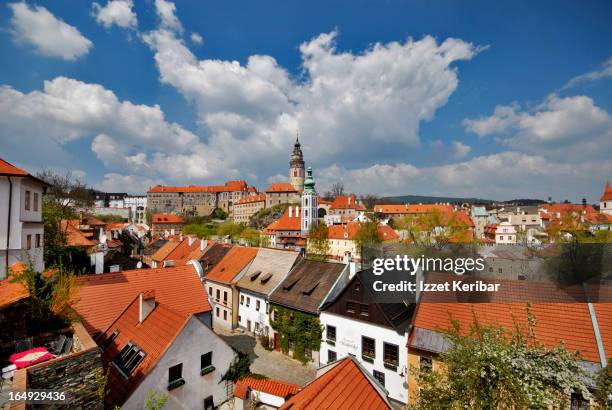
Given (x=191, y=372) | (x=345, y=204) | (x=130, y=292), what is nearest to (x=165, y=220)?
(x=345, y=204)

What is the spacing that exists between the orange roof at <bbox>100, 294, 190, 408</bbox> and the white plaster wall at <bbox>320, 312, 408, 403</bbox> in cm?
982

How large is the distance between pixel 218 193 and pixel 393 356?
137m

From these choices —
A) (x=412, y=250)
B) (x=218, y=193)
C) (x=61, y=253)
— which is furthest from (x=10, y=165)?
(x=218, y=193)

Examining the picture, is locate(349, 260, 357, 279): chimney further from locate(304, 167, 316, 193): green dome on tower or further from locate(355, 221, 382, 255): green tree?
locate(304, 167, 316, 193): green dome on tower

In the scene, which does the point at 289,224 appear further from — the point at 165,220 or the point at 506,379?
the point at 506,379

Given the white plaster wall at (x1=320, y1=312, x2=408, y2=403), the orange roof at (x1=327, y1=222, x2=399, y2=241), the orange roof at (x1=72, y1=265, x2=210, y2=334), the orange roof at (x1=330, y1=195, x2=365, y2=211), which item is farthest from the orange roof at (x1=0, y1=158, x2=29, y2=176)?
the orange roof at (x1=330, y1=195, x2=365, y2=211)

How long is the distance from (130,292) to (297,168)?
125787mm

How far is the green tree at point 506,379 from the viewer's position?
573 cm

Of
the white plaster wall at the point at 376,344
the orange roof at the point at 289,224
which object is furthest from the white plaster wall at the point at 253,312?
the orange roof at the point at 289,224

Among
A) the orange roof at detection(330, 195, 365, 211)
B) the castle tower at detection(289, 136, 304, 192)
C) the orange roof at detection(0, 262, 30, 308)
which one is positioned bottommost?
the orange roof at detection(0, 262, 30, 308)

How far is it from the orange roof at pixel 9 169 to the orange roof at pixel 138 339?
9.40 metres

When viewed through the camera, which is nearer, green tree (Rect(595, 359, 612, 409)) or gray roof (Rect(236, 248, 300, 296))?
green tree (Rect(595, 359, 612, 409))

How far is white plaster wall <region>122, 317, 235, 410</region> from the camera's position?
9750 millimetres

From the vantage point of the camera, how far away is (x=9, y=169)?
48.3ft
